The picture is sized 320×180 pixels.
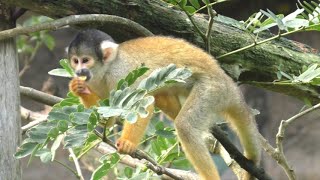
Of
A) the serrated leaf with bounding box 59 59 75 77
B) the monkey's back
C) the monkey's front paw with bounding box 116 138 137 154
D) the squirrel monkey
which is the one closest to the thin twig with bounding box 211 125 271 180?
the squirrel monkey

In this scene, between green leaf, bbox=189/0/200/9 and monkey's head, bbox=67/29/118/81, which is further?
monkey's head, bbox=67/29/118/81

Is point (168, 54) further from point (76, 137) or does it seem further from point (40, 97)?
point (76, 137)

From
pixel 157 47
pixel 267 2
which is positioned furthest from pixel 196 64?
pixel 267 2

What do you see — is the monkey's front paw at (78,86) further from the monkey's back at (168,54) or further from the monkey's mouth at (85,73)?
the monkey's back at (168,54)

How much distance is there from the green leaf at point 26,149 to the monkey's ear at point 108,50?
1.04 m

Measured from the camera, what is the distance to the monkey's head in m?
2.92

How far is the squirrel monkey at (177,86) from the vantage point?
2.88m

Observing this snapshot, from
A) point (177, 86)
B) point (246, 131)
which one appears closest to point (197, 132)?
point (177, 86)

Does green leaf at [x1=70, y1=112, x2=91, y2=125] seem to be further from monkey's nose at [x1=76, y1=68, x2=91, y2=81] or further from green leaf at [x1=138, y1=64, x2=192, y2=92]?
monkey's nose at [x1=76, y1=68, x2=91, y2=81]

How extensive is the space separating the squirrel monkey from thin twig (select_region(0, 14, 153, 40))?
0.45 feet

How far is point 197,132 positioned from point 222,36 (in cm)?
66

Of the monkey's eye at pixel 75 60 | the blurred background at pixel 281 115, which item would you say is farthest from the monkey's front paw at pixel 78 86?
the blurred background at pixel 281 115

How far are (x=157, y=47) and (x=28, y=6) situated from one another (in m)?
0.68

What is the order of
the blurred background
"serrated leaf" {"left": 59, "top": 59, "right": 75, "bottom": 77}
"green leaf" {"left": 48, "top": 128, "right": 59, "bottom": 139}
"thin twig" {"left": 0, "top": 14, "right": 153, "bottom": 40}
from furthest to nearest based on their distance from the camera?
the blurred background → "serrated leaf" {"left": 59, "top": 59, "right": 75, "bottom": 77} → "thin twig" {"left": 0, "top": 14, "right": 153, "bottom": 40} → "green leaf" {"left": 48, "top": 128, "right": 59, "bottom": 139}
